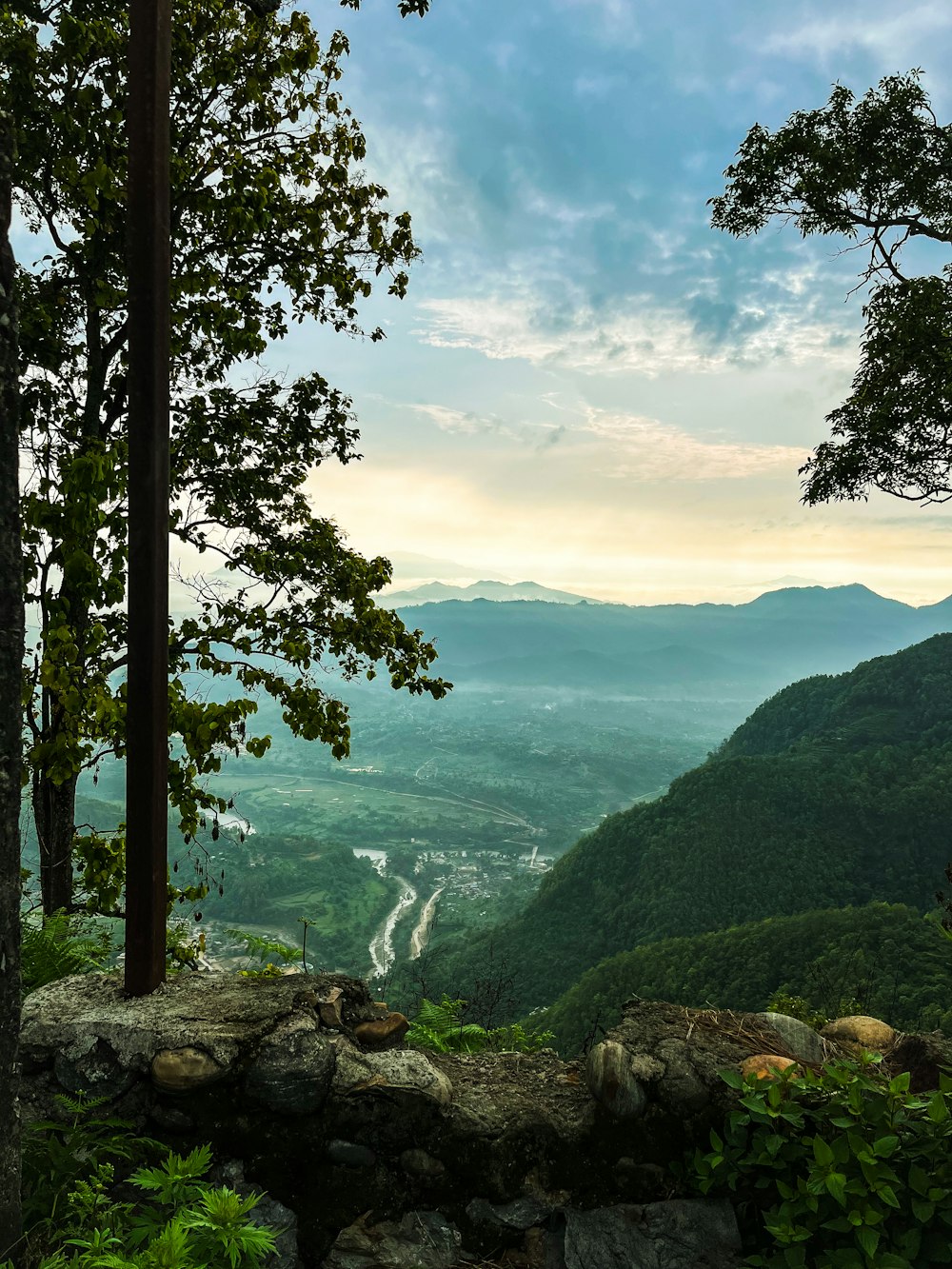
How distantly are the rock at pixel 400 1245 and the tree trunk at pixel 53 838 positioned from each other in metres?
3.42

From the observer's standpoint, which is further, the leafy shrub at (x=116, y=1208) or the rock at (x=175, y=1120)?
the rock at (x=175, y=1120)

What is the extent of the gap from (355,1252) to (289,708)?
3496 millimetres

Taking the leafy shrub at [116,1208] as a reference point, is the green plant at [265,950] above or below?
below

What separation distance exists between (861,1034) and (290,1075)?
10.5 ft

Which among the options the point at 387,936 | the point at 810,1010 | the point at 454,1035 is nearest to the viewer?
the point at 454,1035

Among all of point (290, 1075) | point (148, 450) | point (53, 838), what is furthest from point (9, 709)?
point (53, 838)

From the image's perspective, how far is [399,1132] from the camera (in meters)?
3.07

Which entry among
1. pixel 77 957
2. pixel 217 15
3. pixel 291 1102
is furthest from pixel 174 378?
pixel 291 1102

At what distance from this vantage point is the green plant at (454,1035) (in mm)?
4523

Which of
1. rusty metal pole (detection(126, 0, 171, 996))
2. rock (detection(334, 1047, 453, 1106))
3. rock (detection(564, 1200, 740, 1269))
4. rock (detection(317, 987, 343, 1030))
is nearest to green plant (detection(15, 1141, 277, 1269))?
rock (detection(334, 1047, 453, 1106))

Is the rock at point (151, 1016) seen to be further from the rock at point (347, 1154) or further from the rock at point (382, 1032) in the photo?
the rock at point (347, 1154)

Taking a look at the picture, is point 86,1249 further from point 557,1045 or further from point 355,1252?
point 557,1045

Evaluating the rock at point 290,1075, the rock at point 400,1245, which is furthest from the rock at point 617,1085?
the rock at point 290,1075

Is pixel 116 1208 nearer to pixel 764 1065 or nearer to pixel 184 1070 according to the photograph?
pixel 184 1070
